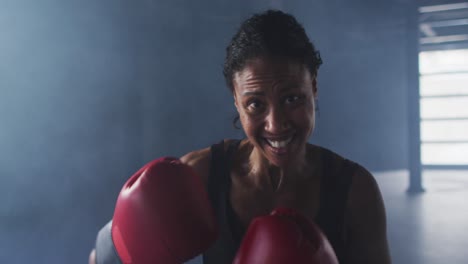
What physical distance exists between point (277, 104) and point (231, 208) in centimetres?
32

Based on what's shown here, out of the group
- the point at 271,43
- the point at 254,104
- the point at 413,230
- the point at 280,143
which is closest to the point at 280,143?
the point at 280,143

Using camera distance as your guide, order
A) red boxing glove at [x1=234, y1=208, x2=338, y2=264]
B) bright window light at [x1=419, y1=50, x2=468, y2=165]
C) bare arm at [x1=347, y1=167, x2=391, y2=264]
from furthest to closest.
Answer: bright window light at [x1=419, y1=50, x2=468, y2=165] < bare arm at [x1=347, y1=167, x2=391, y2=264] < red boxing glove at [x1=234, y1=208, x2=338, y2=264]

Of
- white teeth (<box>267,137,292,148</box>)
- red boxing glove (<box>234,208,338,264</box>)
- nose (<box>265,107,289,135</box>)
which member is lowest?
red boxing glove (<box>234,208,338,264</box>)

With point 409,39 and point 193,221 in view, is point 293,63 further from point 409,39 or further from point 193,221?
point 409,39

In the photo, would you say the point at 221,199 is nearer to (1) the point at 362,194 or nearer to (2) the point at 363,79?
(1) the point at 362,194

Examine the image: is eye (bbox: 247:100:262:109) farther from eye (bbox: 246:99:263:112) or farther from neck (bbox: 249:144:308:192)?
neck (bbox: 249:144:308:192)

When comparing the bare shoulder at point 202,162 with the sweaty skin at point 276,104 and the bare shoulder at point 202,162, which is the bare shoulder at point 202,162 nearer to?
the bare shoulder at point 202,162

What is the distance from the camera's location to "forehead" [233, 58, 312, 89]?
0.84 meters

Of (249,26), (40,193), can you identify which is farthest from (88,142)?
(249,26)

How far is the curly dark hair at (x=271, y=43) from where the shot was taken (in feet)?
2.81

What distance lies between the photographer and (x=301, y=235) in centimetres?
69

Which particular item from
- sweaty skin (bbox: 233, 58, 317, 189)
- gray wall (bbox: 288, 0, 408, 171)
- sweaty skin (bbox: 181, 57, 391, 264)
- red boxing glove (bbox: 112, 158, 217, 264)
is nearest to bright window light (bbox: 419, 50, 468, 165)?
gray wall (bbox: 288, 0, 408, 171)

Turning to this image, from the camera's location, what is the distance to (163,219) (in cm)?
78

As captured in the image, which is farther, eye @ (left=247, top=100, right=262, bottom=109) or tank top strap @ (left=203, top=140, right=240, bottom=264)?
tank top strap @ (left=203, top=140, right=240, bottom=264)
